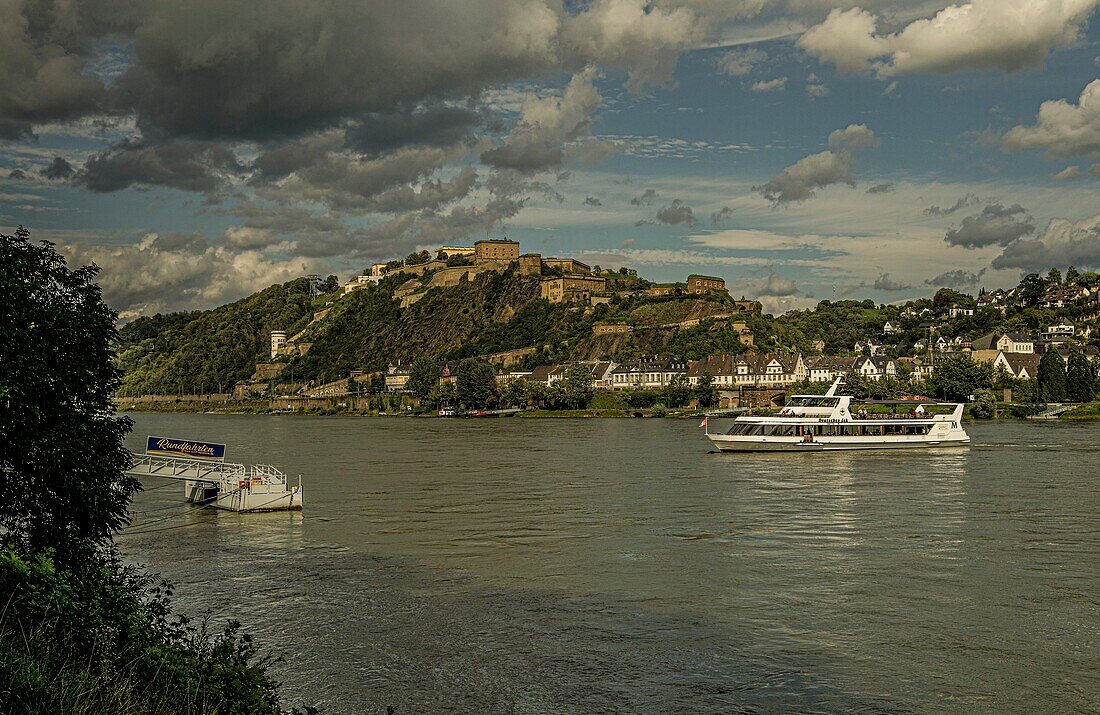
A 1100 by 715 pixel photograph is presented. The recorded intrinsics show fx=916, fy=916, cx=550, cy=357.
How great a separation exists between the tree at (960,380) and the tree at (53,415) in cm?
11188

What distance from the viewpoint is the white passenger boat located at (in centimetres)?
6088

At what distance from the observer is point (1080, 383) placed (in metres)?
110

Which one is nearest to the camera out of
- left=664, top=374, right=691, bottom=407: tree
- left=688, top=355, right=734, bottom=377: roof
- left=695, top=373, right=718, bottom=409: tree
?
left=695, top=373, right=718, bottom=409: tree

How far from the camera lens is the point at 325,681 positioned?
15992mm

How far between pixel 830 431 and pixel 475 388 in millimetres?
87938

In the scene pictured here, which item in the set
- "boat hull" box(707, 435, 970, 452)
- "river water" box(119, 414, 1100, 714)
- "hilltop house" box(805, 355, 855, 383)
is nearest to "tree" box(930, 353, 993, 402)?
"hilltop house" box(805, 355, 855, 383)

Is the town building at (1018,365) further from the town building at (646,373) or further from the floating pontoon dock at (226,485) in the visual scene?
the floating pontoon dock at (226,485)

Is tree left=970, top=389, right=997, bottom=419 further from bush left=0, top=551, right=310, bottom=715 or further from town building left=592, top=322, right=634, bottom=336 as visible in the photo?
bush left=0, top=551, right=310, bottom=715

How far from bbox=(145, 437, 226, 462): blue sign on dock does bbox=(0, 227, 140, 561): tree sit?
2010 cm

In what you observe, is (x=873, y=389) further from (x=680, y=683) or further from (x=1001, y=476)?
(x=680, y=683)

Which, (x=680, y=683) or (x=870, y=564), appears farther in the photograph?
(x=870, y=564)

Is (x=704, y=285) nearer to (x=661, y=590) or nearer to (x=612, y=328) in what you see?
(x=612, y=328)

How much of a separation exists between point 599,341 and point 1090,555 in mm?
147863

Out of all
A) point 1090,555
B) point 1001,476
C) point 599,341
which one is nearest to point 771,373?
point 599,341
